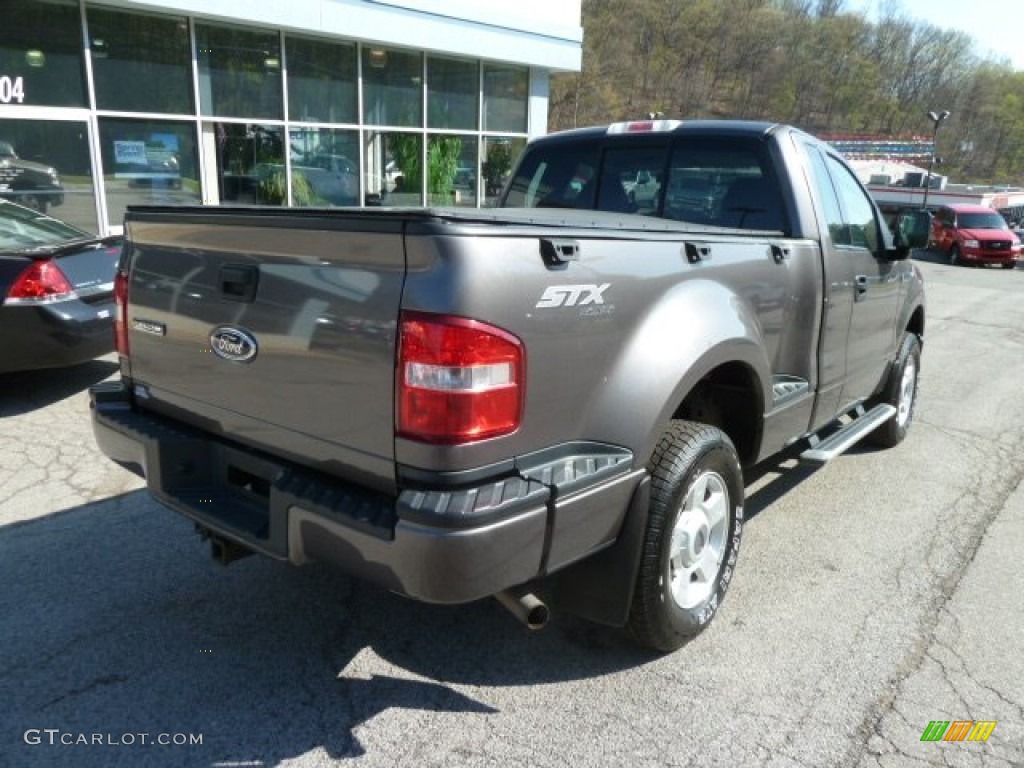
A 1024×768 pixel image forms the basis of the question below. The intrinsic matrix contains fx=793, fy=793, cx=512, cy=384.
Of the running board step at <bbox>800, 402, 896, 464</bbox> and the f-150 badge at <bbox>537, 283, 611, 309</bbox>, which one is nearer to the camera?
the f-150 badge at <bbox>537, 283, 611, 309</bbox>

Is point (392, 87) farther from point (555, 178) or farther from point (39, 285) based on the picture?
point (555, 178)

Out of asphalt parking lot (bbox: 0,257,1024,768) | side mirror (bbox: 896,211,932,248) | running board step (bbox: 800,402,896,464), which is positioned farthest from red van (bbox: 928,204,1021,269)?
asphalt parking lot (bbox: 0,257,1024,768)

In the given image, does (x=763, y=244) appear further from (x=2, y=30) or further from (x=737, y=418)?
(x=2, y=30)

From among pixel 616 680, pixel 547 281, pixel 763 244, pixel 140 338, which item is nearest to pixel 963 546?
pixel 763 244

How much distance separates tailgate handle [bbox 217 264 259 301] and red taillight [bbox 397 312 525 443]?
64 centimetres

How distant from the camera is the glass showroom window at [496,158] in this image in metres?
16.3

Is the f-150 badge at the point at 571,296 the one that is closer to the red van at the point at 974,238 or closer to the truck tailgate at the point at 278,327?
the truck tailgate at the point at 278,327

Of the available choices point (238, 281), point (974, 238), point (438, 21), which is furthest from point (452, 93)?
point (974, 238)

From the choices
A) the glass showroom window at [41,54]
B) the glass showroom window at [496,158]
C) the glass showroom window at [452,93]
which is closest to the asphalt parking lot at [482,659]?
the glass showroom window at [41,54]

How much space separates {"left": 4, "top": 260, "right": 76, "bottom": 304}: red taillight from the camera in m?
5.38

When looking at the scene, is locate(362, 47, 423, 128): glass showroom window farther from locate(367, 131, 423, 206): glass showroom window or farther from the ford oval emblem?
the ford oval emblem

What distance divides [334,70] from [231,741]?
12.9 m

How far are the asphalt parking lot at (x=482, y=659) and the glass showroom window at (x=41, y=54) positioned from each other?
27.0 feet

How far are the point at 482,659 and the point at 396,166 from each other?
A: 1311 centimetres
